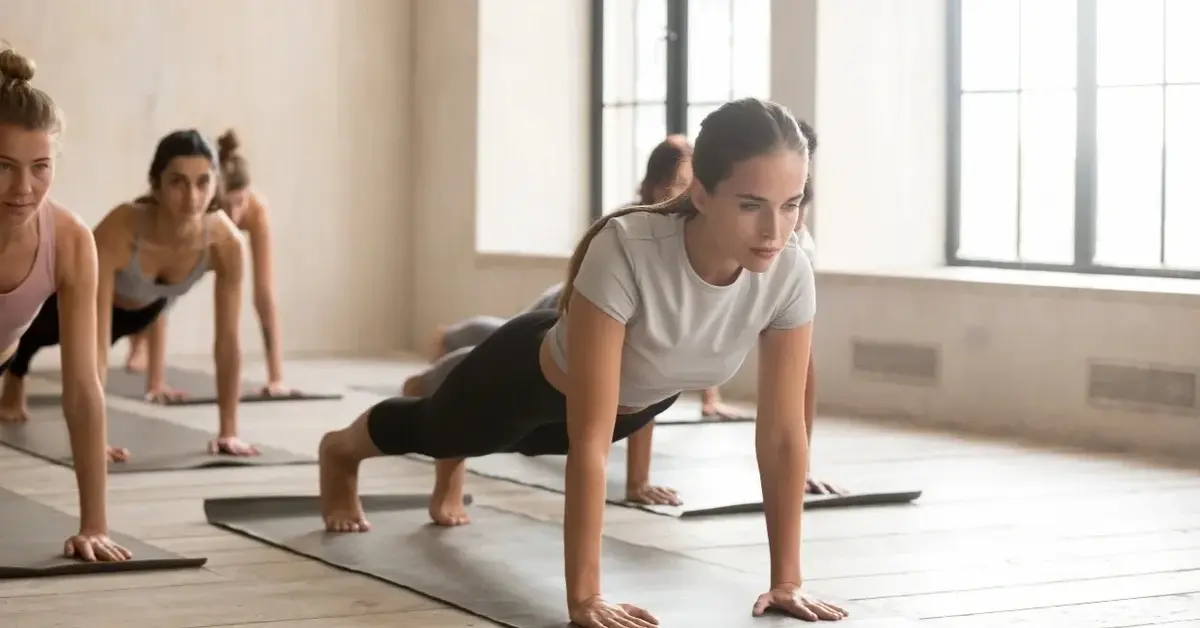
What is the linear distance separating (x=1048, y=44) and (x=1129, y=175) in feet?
1.75

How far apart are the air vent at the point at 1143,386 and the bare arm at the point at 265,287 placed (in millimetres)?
2548

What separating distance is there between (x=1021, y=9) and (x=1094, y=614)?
3.49 m

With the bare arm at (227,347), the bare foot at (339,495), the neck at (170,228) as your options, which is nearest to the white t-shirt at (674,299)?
the bare foot at (339,495)

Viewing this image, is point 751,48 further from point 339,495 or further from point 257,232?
point 339,495

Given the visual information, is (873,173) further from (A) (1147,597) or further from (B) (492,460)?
(A) (1147,597)

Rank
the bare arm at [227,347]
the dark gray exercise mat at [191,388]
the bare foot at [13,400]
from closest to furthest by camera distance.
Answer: the bare arm at [227,347] < the bare foot at [13,400] < the dark gray exercise mat at [191,388]

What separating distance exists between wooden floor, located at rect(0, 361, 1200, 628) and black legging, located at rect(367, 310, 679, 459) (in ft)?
0.91

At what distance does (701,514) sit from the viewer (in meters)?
3.55

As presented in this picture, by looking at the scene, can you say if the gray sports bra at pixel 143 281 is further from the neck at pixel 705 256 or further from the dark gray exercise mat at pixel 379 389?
the neck at pixel 705 256

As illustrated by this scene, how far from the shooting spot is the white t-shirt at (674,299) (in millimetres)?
2453

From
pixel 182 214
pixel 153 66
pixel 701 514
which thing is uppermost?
pixel 153 66

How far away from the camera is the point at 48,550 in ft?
9.82

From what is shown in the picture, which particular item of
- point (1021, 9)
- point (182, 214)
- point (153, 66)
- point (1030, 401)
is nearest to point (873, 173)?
point (1021, 9)

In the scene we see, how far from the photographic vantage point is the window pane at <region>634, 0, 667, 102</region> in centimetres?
706
